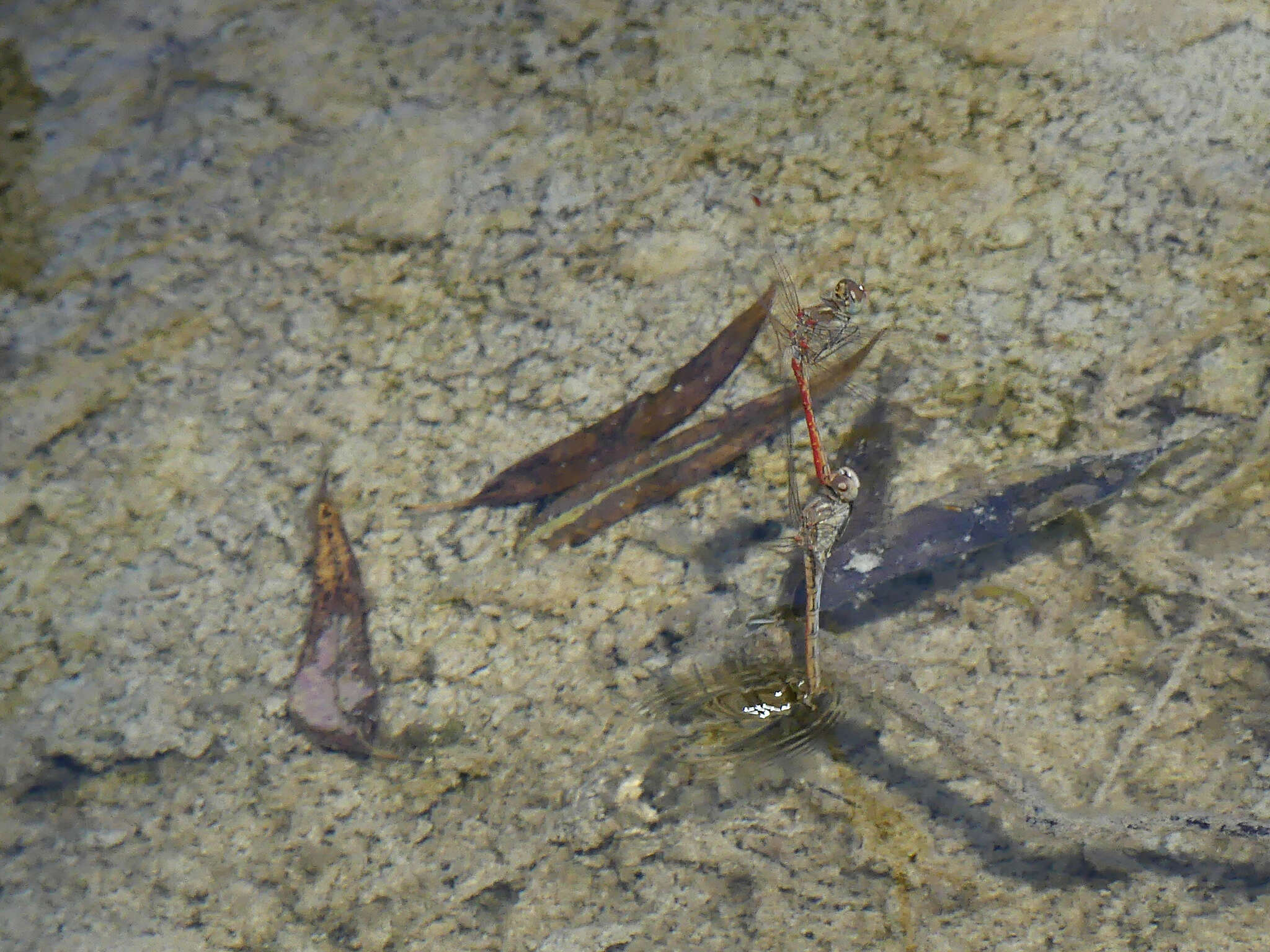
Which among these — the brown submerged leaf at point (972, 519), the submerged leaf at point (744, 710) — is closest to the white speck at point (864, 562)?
the brown submerged leaf at point (972, 519)

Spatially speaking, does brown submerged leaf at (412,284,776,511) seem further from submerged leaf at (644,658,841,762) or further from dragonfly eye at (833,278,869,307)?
submerged leaf at (644,658,841,762)

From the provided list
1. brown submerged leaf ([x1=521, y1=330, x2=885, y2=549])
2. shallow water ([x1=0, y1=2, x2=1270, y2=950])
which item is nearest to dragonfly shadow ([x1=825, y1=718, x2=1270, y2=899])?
shallow water ([x1=0, y1=2, x2=1270, y2=950])

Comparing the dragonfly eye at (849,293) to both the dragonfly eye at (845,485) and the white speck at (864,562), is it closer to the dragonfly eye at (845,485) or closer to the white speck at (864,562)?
the dragonfly eye at (845,485)

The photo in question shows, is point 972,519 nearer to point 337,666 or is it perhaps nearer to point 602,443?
point 602,443

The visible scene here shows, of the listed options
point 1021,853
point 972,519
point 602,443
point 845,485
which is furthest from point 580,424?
point 1021,853

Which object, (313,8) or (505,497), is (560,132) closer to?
(313,8)

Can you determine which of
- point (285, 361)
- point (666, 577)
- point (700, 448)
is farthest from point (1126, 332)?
point (285, 361)
